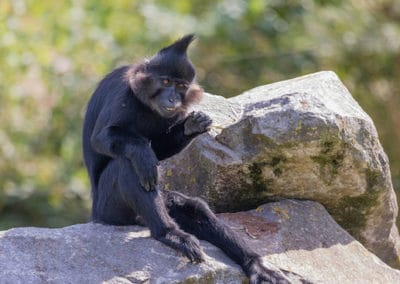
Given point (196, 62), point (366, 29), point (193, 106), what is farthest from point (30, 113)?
A: point (193, 106)

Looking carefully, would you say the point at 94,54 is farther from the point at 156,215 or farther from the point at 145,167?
the point at 156,215

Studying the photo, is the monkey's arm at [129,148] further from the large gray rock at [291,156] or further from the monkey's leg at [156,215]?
the large gray rock at [291,156]

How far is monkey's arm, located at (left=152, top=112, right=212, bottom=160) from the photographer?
734 centimetres

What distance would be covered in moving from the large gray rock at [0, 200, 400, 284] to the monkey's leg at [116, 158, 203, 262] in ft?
0.30

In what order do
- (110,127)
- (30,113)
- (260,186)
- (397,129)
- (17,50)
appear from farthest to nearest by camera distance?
1. (397,129)
2. (30,113)
3. (17,50)
4. (260,186)
5. (110,127)

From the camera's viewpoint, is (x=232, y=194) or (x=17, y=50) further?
(x=17, y=50)

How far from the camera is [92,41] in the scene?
47.3 feet

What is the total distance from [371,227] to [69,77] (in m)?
7.31

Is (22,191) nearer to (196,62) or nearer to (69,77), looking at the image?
(69,77)

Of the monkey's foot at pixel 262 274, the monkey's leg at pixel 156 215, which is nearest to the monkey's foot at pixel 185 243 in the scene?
the monkey's leg at pixel 156 215

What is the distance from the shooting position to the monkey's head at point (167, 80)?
7352 millimetres

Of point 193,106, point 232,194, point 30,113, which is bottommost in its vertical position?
point 30,113

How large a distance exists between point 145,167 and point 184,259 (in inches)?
31.0

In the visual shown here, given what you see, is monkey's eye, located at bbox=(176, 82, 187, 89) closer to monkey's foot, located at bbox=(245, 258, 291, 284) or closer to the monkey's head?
the monkey's head
